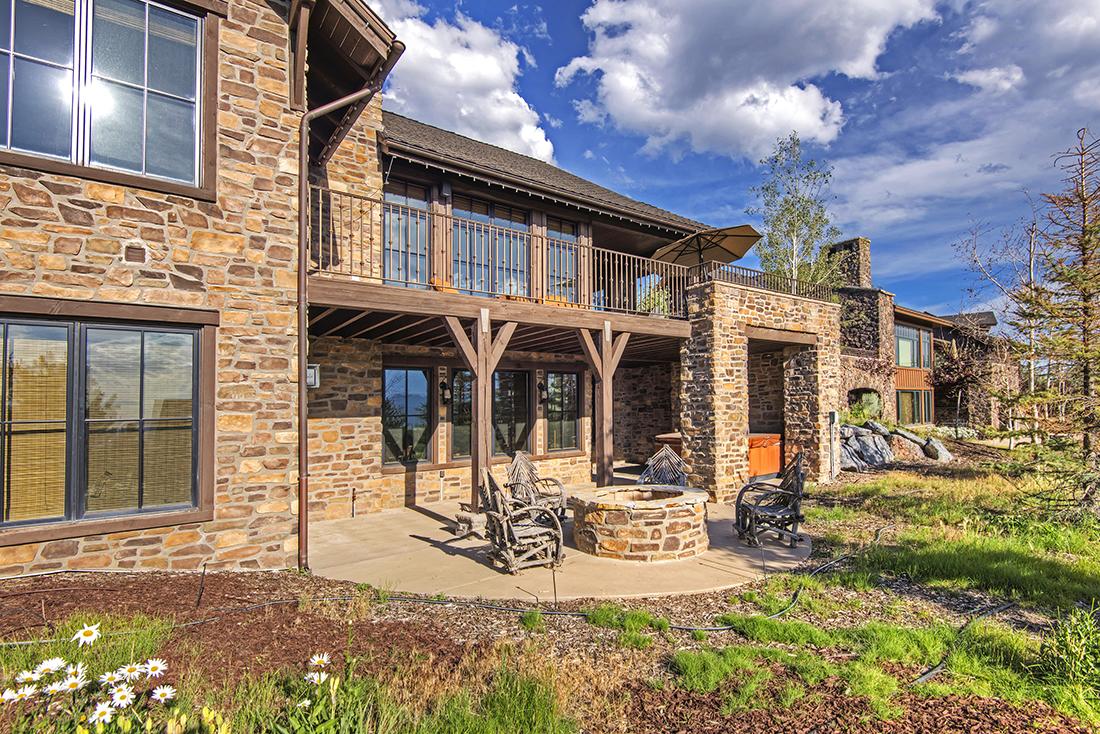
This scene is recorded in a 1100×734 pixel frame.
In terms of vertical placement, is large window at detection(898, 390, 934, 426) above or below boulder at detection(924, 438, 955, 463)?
above

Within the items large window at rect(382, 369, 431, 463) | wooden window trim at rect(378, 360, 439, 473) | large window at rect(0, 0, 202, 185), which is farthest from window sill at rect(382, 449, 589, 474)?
large window at rect(0, 0, 202, 185)

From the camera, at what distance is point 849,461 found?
1385 cm

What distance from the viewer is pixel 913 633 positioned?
4.25 metres

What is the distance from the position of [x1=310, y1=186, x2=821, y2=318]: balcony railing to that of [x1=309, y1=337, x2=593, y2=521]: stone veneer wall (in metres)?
1.35

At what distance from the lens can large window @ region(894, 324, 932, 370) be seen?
75.4 ft

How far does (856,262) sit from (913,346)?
4785mm

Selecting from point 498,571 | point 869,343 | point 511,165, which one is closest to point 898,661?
point 498,571

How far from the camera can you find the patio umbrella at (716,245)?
37.9 feet

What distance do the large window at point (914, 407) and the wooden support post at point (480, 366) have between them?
20.1 meters

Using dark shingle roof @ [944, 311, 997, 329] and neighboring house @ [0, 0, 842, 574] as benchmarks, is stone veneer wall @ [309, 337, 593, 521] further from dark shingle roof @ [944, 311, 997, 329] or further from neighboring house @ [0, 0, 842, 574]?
dark shingle roof @ [944, 311, 997, 329]

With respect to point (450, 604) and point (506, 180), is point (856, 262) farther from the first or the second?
point (450, 604)

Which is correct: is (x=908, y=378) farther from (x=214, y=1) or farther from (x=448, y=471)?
(x=214, y=1)

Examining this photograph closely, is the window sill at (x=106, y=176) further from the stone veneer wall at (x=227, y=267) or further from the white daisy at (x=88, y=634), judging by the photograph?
the white daisy at (x=88, y=634)

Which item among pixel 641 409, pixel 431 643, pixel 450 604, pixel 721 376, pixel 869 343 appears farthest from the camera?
pixel 869 343
